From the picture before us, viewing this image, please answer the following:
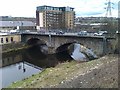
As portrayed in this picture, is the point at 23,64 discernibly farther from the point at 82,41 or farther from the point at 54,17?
the point at 54,17

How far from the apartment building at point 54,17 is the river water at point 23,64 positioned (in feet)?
189

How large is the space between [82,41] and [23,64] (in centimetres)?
1499

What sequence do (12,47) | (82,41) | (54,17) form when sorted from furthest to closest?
(54,17)
(12,47)
(82,41)

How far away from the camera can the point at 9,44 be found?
226ft

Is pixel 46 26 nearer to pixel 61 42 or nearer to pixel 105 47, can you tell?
pixel 61 42

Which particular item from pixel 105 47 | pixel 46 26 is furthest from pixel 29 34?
pixel 46 26

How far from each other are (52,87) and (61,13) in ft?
382

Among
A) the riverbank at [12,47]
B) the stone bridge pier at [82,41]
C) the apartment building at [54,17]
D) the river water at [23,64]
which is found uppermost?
the apartment building at [54,17]

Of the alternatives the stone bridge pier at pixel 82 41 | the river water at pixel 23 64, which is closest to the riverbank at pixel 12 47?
the river water at pixel 23 64

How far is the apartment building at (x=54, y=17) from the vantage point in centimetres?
12656

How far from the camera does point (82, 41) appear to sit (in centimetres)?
5719

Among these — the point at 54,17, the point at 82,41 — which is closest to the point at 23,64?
the point at 82,41

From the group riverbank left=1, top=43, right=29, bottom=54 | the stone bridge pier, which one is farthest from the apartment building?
the stone bridge pier

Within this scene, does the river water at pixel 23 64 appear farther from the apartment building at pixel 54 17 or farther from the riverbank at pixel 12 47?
the apartment building at pixel 54 17
